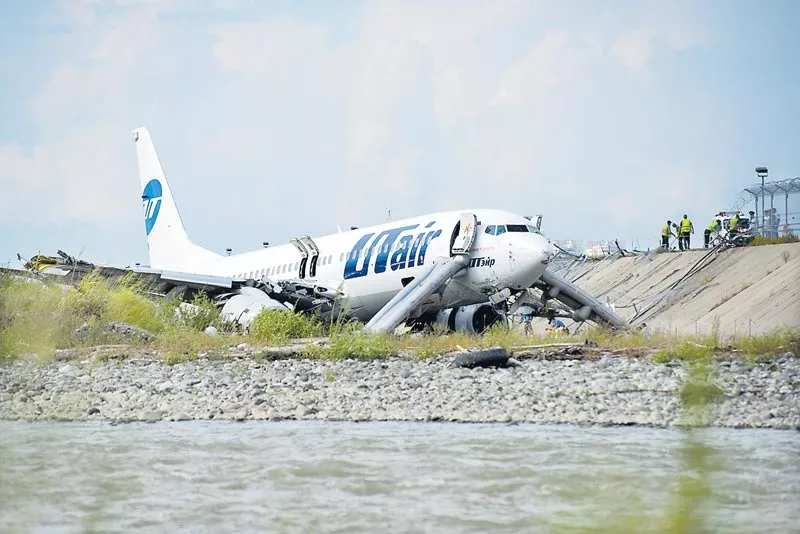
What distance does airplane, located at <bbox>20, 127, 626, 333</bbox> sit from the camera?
83.6 ft

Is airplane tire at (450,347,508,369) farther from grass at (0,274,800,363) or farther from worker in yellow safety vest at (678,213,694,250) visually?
worker in yellow safety vest at (678,213,694,250)

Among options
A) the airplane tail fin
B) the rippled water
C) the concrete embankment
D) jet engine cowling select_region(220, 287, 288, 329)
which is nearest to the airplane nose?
jet engine cowling select_region(220, 287, 288, 329)

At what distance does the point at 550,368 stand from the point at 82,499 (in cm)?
1130

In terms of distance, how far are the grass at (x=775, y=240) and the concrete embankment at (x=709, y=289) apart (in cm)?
81

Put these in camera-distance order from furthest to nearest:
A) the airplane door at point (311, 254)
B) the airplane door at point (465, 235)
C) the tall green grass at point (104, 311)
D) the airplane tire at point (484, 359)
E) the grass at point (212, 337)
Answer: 1. the airplane door at point (311, 254)
2. the airplane door at point (465, 235)
3. the tall green grass at point (104, 311)
4. the grass at point (212, 337)
5. the airplane tire at point (484, 359)

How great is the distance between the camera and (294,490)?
7.93 m

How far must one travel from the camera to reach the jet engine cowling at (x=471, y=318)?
26.3 metres

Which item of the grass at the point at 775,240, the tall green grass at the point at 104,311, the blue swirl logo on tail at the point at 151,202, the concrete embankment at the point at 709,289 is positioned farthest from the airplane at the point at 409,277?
the grass at the point at 775,240

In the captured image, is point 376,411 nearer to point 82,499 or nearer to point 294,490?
point 294,490

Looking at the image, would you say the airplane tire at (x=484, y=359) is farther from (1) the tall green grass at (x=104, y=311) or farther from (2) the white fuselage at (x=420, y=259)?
(2) the white fuselage at (x=420, y=259)

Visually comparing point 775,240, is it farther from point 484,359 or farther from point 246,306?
point 484,359

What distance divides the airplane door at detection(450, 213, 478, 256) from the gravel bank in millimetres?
6960

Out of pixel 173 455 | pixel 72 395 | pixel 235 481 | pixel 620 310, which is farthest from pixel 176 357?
pixel 620 310

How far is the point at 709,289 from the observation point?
1454 inches
